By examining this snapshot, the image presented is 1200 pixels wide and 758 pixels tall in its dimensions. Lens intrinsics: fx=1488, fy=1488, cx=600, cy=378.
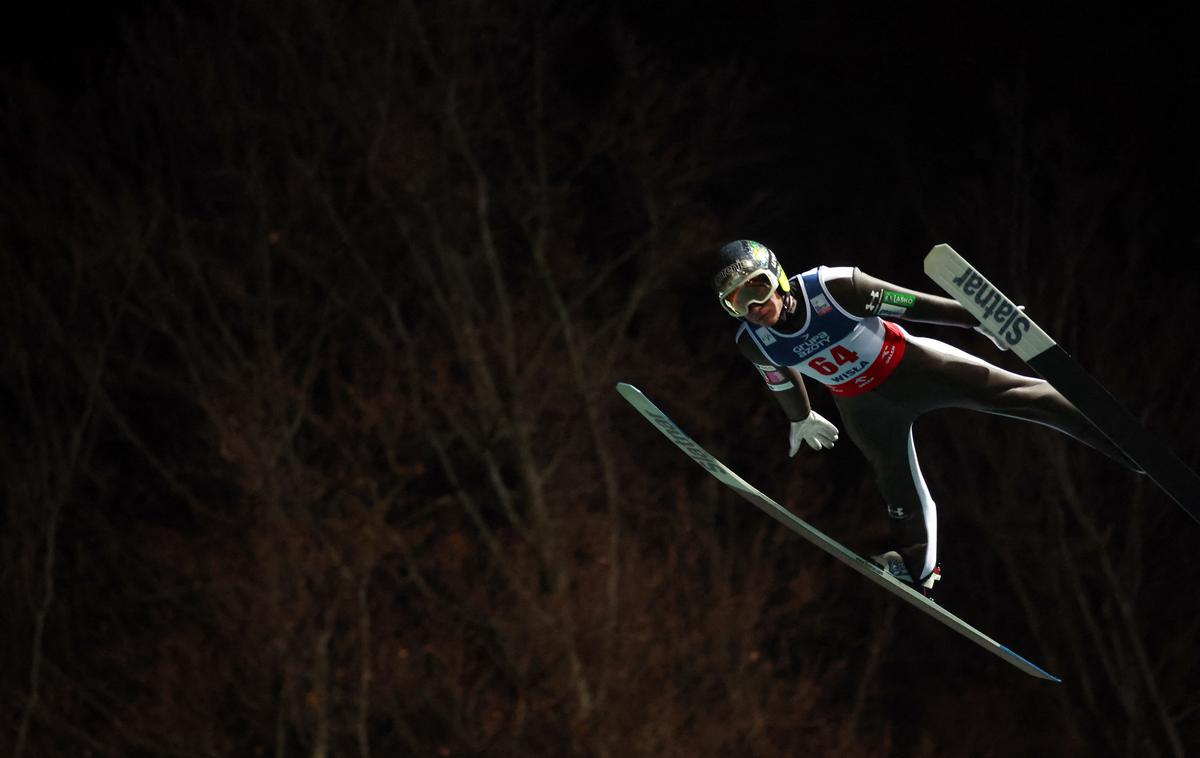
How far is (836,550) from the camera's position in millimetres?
5844

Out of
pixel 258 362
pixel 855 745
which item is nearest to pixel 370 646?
pixel 258 362

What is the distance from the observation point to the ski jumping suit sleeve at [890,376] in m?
5.00

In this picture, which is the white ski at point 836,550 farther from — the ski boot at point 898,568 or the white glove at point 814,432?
the white glove at point 814,432

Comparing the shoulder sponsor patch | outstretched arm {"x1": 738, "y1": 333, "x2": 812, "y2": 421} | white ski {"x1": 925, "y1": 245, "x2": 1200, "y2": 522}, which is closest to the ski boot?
outstretched arm {"x1": 738, "y1": 333, "x2": 812, "y2": 421}

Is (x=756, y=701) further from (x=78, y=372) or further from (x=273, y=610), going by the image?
(x=78, y=372)

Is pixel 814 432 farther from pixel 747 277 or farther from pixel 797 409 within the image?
pixel 747 277

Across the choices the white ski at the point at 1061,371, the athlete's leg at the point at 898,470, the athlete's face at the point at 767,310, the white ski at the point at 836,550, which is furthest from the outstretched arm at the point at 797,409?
the white ski at the point at 1061,371

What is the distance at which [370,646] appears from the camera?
727 inches

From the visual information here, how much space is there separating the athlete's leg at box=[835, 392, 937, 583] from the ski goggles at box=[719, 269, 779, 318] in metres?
0.65

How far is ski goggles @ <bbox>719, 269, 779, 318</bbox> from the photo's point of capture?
491 centimetres

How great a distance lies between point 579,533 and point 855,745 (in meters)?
4.33

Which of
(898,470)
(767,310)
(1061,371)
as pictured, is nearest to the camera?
(1061,371)

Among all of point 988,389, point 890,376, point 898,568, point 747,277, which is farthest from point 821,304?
point 898,568

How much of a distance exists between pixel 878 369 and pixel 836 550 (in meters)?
0.93
